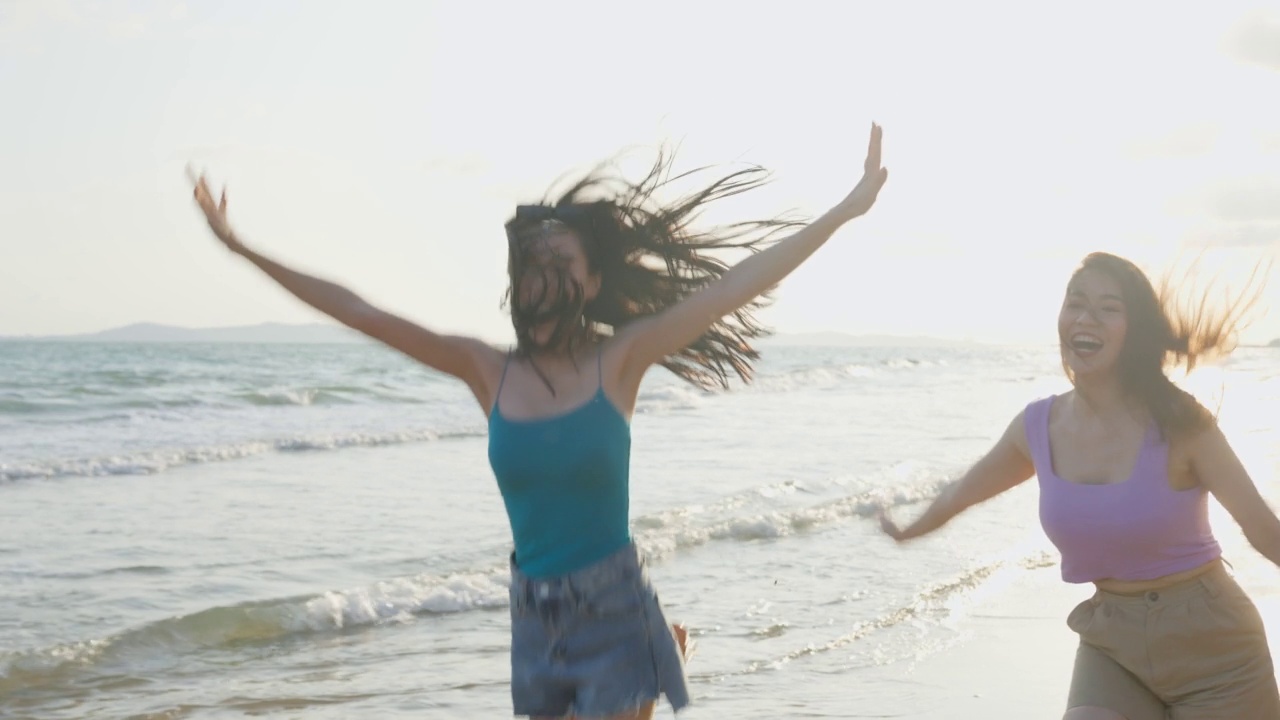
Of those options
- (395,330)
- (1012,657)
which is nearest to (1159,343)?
(395,330)

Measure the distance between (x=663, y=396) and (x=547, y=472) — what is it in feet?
105

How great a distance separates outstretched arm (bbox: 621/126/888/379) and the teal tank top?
0.45ft

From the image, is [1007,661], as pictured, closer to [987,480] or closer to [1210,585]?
[987,480]

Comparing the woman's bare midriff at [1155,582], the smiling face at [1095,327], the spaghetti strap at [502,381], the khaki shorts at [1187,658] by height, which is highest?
the smiling face at [1095,327]

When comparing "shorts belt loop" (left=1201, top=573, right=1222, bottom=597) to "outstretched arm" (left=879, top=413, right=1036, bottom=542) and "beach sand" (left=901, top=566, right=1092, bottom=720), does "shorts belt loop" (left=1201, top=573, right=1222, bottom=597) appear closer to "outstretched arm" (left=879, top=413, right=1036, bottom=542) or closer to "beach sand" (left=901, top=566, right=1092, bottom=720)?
"outstretched arm" (left=879, top=413, right=1036, bottom=542)

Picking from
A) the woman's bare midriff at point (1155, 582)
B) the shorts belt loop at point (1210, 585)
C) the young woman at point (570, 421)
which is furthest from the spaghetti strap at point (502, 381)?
the shorts belt loop at point (1210, 585)

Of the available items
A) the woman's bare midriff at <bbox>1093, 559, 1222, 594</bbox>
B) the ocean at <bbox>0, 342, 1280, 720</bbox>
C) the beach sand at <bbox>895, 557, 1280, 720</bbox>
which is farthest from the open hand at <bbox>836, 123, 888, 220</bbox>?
the beach sand at <bbox>895, 557, 1280, 720</bbox>

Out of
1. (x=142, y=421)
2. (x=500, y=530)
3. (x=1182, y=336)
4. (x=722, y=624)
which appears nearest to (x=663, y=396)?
(x=142, y=421)

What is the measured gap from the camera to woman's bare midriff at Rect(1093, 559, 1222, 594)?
4055 mm

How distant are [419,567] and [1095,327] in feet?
26.0

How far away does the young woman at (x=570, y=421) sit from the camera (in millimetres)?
3584

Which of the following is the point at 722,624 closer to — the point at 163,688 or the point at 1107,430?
the point at 163,688

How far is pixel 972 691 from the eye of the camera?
7.41m

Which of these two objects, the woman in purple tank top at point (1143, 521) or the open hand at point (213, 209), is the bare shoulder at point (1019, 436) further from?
the open hand at point (213, 209)
